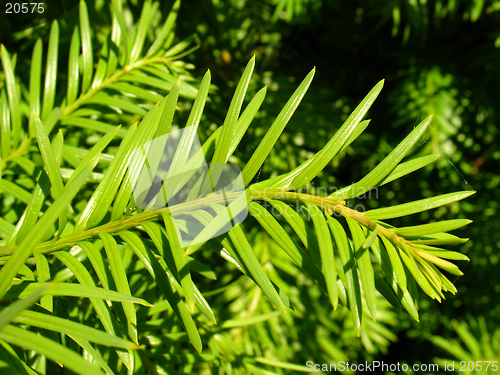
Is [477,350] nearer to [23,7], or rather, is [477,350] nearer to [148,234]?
[148,234]

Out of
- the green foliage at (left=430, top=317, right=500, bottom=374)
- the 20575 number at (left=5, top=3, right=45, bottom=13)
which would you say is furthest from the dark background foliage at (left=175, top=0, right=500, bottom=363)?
the 20575 number at (left=5, top=3, right=45, bottom=13)

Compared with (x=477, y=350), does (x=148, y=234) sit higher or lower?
higher

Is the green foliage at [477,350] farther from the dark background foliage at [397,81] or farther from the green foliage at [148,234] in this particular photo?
the green foliage at [148,234]

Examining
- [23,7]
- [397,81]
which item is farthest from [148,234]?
[397,81]

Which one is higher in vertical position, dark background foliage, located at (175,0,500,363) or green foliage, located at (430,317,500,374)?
dark background foliage, located at (175,0,500,363)

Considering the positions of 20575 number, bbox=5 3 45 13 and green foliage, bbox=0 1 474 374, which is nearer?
green foliage, bbox=0 1 474 374

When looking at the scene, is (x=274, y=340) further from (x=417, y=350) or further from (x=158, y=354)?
(x=417, y=350)

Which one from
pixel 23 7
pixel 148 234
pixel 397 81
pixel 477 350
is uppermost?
pixel 23 7

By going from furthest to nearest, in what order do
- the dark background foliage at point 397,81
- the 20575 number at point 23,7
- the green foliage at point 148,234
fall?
the dark background foliage at point 397,81 < the 20575 number at point 23,7 < the green foliage at point 148,234

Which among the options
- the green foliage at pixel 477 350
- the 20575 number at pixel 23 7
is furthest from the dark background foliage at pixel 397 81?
the 20575 number at pixel 23 7

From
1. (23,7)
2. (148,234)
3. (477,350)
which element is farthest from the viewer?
(477,350)

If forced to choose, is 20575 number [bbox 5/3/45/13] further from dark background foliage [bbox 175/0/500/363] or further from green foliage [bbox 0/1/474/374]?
dark background foliage [bbox 175/0/500/363]

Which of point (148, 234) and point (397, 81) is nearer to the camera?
point (148, 234)

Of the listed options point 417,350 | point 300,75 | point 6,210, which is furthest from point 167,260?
point 417,350
